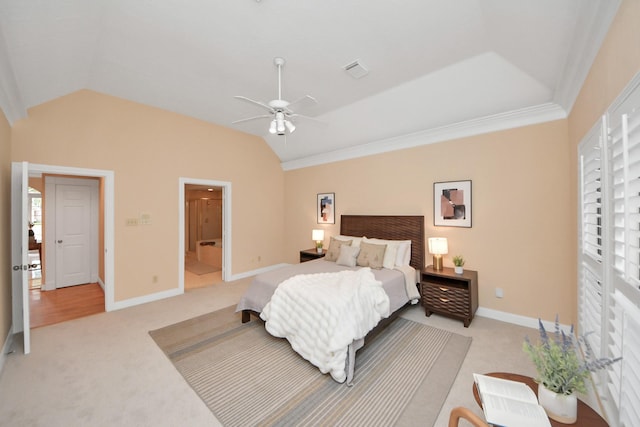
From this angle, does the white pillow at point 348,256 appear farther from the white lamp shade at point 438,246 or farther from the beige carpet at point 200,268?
the beige carpet at point 200,268

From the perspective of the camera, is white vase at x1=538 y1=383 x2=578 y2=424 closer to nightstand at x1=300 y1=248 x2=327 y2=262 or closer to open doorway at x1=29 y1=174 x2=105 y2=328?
nightstand at x1=300 y1=248 x2=327 y2=262

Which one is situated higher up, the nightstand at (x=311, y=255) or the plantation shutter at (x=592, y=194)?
the plantation shutter at (x=592, y=194)

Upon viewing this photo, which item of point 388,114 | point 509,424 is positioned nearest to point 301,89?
point 388,114

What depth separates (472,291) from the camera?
10.5ft

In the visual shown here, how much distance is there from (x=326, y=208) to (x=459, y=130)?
282cm

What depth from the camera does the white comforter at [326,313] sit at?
2.23 m

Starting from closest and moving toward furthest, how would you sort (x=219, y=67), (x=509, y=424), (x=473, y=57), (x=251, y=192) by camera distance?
1. (x=509, y=424)
2. (x=473, y=57)
3. (x=219, y=67)
4. (x=251, y=192)

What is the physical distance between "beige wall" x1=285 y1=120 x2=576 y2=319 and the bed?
213 mm

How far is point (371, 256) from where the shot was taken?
3.77 metres

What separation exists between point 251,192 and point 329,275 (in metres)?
3.21

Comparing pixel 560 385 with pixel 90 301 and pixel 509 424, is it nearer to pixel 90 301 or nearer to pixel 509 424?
pixel 509 424

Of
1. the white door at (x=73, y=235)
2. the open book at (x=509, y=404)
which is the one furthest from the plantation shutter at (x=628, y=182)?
the white door at (x=73, y=235)

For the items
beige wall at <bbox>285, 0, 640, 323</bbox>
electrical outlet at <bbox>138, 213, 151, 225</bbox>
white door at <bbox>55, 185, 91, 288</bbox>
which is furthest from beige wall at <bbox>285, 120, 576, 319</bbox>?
white door at <bbox>55, 185, 91, 288</bbox>

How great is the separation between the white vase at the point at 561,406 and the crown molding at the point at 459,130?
3.19 metres
